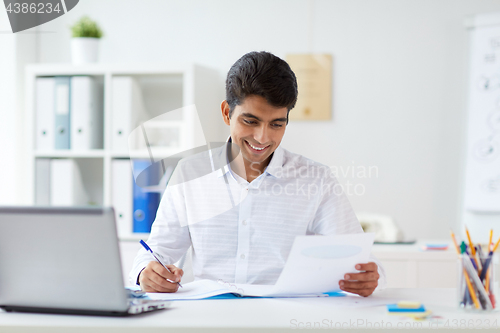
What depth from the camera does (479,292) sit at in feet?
2.80

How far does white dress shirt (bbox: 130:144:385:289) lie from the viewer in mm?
1298

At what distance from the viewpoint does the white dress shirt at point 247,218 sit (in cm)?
130

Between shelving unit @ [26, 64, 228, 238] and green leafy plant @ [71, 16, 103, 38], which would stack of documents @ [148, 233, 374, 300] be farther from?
green leafy plant @ [71, 16, 103, 38]

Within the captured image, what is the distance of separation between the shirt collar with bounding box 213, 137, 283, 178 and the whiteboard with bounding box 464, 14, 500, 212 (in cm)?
122

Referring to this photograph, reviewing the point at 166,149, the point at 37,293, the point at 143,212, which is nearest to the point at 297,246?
the point at 37,293

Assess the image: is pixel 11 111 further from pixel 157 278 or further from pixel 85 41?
pixel 157 278

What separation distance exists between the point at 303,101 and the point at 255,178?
1.07 m

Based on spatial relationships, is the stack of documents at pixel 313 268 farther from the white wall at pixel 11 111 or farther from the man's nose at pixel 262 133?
the white wall at pixel 11 111

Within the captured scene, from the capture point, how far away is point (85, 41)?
7.62 feet

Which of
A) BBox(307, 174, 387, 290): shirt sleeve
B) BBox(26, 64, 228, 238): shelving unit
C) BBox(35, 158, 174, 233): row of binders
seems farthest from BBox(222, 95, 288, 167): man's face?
BBox(35, 158, 174, 233): row of binders

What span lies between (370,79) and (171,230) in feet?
4.68

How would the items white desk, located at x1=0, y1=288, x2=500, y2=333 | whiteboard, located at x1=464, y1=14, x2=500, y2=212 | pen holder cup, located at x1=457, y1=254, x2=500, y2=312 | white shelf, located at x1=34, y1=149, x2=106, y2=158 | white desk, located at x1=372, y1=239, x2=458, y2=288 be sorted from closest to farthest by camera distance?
white desk, located at x1=0, y1=288, x2=500, y2=333 < pen holder cup, located at x1=457, y1=254, x2=500, y2=312 < white desk, located at x1=372, y1=239, x2=458, y2=288 < whiteboard, located at x1=464, y1=14, x2=500, y2=212 < white shelf, located at x1=34, y1=149, x2=106, y2=158

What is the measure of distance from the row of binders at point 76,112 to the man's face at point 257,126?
1046 millimetres

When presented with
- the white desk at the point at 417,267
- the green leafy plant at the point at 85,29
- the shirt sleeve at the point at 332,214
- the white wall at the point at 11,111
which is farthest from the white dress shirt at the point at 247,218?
the white wall at the point at 11,111
